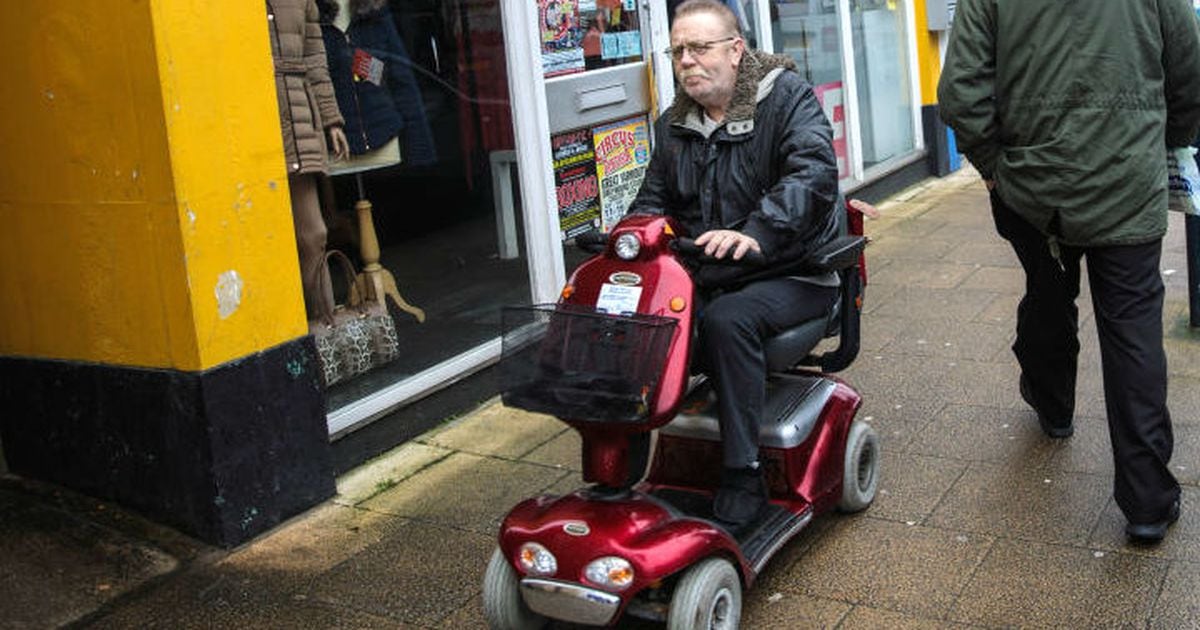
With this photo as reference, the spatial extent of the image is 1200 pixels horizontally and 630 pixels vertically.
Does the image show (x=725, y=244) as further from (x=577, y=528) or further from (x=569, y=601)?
(x=569, y=601)

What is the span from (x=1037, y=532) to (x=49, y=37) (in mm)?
3406

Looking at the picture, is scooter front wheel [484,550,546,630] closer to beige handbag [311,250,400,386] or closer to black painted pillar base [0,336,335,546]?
black painted pillar base [0,336,335,546]

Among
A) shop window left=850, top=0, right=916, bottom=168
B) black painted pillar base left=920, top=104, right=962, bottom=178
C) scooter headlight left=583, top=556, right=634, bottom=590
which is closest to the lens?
scooter headlight left=583, top=556, right=634, bottom=590

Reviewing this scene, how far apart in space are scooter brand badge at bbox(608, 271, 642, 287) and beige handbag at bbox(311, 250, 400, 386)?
1.81 m

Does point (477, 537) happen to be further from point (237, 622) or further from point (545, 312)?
point (545, 312)

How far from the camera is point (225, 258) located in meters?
4.32

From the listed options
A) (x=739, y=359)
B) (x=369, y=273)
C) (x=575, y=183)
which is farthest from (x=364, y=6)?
(x=739, y=359)

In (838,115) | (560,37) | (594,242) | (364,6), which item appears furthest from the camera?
(838,115)

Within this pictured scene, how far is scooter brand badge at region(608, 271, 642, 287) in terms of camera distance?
3.66 m

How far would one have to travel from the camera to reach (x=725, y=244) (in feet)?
11.9

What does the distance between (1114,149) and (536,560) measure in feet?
6.70

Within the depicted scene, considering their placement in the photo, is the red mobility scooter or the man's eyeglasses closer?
the red mobility scooter

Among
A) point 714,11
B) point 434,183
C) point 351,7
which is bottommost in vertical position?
point 434,183

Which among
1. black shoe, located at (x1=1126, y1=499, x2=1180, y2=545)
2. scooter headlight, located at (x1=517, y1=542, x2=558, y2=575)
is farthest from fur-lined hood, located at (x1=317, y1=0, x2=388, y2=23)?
black shoe, located at (x1=1126, y1=499, x2=1180, y2=545)
